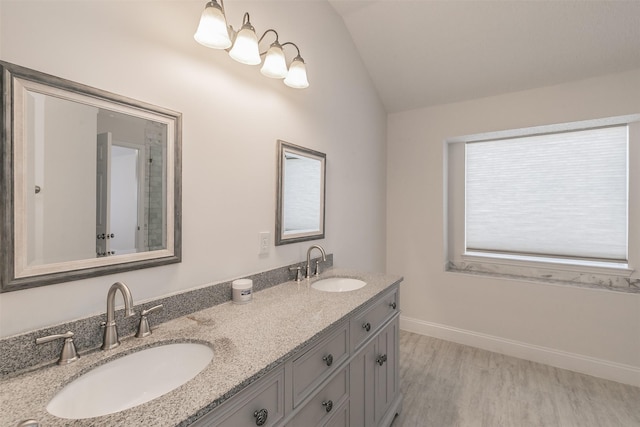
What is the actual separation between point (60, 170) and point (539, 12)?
269 cm

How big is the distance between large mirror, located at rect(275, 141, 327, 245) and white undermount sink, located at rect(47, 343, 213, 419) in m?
0.80

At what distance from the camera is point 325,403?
113 centimetres

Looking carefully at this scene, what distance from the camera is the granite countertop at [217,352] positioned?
2.05 feet

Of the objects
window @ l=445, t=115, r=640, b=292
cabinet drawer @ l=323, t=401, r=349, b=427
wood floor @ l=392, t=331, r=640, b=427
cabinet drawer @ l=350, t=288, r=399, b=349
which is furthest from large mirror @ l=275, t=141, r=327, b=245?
window @ l=445, t=115, r=640, b=292

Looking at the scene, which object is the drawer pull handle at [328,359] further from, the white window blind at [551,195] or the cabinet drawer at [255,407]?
the white window blind at [551,195]

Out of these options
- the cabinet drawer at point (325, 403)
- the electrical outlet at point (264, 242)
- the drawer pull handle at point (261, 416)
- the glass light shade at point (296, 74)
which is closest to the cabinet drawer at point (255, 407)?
the drawer pull handle at point (261, 416)

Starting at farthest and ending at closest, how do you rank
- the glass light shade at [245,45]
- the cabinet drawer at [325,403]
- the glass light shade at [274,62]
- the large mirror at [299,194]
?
the large mirror at [299,194], the glass light shade at [274,62], the glass light shade at [245,45], the cabinet drawer at [325,403]

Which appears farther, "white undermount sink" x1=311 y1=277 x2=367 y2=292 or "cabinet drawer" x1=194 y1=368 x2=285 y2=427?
"white undermount sink" x1=311 y1=277 x2=367 y2=292

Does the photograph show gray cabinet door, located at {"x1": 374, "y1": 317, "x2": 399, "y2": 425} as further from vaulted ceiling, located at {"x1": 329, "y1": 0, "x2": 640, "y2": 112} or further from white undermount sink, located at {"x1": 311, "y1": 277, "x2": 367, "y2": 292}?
vaulted ceiling, located at {"x1": 329, "y1": 0, "x2": 640, "y2": 112}

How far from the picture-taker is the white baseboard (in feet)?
7.13

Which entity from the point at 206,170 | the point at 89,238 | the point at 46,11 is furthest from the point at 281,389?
the point at 46,11

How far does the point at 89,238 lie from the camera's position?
95 cm

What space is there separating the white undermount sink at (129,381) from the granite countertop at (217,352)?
0.02m

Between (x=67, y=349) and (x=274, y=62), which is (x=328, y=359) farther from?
(x=274, y=62)
